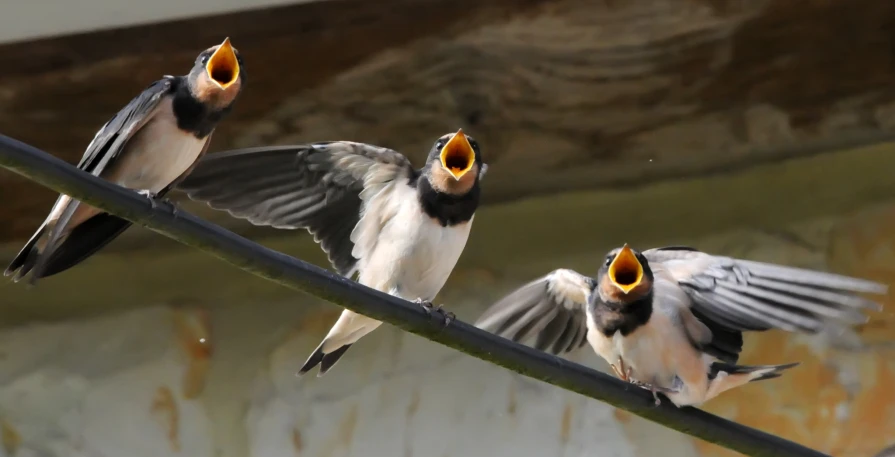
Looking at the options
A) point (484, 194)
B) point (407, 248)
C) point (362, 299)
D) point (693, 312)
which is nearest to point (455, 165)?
point (407, 248)

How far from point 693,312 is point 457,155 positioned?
1.17 ft

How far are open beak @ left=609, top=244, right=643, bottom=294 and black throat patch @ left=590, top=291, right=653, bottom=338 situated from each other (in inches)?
1.2

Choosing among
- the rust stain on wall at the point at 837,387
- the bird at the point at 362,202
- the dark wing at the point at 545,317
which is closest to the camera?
the bird at the point at 362,202

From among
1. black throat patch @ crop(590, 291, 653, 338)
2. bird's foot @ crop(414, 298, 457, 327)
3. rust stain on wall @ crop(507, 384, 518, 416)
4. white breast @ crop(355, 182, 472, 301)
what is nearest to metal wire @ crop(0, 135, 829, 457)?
bird's foot @ crop(414, 298, 457, 327)

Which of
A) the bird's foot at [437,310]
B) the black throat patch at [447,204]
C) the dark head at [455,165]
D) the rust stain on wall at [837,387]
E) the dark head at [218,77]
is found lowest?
the bird's foot at [437,310]

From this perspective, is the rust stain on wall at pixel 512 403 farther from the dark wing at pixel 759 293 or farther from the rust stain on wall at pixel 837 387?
the dark wing at pixel 759 293

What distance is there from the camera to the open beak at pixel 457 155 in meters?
1.44

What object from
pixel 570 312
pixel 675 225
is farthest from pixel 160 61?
pixel 675 225

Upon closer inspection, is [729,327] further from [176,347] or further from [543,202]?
[176,347]

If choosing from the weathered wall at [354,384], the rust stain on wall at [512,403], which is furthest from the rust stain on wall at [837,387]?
the rust stain on wall at [512,403]

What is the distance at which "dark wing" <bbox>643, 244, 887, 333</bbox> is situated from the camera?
1292 mm

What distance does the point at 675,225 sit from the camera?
2.34 m

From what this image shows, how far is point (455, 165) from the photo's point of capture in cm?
147

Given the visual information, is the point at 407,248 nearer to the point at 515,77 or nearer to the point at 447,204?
the point at 447,204
